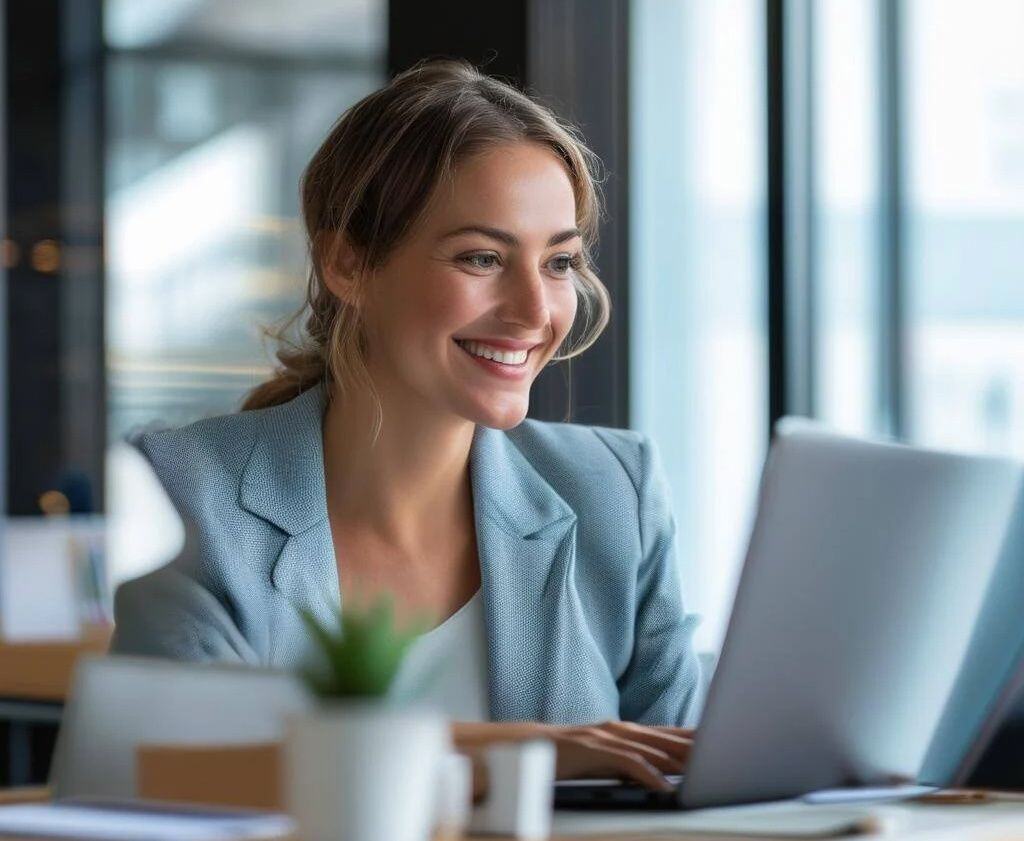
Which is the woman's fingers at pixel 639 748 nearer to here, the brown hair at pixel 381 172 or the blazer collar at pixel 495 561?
the blazer collar at pixel 495 561

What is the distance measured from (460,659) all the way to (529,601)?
10 centimetres

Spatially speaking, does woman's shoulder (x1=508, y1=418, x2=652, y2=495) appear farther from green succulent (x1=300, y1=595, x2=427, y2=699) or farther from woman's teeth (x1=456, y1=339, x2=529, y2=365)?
green succulent (x1=300, y1=595, x2=427, y2=699)

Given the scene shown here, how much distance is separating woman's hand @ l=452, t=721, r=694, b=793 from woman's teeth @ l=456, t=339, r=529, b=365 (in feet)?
Answer: 2.13

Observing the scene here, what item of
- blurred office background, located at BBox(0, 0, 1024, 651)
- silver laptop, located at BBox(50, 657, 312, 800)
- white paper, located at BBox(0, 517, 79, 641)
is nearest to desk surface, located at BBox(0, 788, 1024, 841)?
silver laptop, located at BBox(50, 657, 312, 800)

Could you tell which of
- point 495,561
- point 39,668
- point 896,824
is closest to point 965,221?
point 39,668

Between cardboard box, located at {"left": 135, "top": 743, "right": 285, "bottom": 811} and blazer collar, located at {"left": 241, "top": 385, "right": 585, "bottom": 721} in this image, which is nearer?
cardboard box, located at {"left": 135, "top": 743, "right": 285, "bottom": 811}

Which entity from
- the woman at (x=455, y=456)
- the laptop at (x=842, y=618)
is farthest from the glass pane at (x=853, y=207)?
the laptop at (x=842, y=618)

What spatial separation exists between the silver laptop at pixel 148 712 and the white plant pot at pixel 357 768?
202 millimetres

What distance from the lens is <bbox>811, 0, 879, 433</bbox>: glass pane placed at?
498 cm

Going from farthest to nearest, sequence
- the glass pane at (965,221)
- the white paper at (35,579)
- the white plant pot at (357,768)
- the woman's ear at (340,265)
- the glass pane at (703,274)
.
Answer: the white paper at (35,579) < the glass pane at (965,221) < the glass pane at (703,274) < the woman's ear at (340,265) < the white plant pot at (357,768)

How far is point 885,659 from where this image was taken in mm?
1384

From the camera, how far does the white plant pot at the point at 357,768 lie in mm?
1018

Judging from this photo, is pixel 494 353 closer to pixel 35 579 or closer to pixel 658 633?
pixel 658 633

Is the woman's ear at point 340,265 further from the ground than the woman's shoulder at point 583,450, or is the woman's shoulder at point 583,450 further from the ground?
the woman's ear at point 340,265
